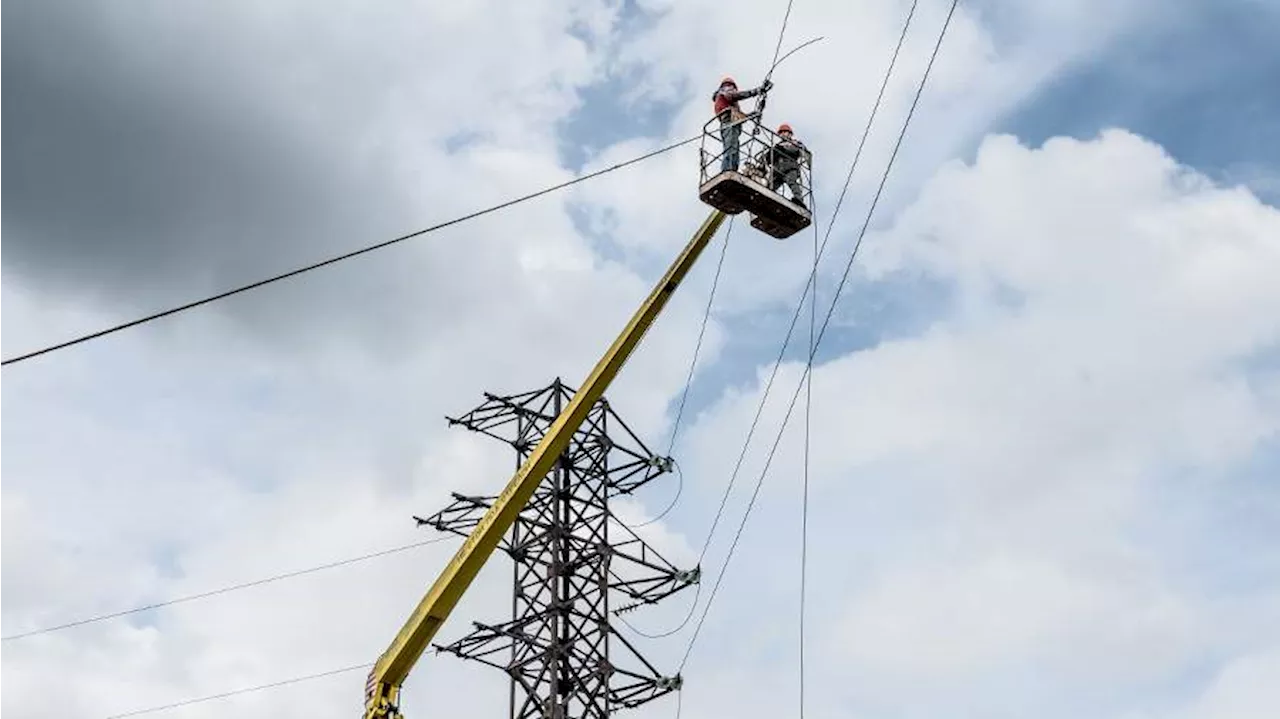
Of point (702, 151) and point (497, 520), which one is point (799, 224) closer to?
point (702, 151)

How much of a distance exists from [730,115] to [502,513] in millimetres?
10195

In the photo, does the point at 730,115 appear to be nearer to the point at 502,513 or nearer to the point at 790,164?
the point at 790,164

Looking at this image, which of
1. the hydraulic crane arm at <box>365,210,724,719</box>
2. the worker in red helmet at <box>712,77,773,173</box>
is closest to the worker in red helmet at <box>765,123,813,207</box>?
the worker in red helmet at <box>712,77,773,173</box>

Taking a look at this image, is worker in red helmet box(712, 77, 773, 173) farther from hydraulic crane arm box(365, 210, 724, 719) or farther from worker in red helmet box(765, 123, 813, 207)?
hydraulic crane arm box(365, 210, 724, 719)

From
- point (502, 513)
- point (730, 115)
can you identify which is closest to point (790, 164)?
point (730, 115)

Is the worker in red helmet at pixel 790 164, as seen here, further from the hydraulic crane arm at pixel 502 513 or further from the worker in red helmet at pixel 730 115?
the hydraulic crane arm at pixel 502 513

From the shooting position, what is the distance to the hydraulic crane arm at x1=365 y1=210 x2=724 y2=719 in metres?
26.9

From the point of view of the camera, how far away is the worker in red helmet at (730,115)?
22.3 metres

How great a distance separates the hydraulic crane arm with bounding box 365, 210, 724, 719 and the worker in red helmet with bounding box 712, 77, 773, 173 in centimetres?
534

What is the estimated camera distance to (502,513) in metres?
28.0

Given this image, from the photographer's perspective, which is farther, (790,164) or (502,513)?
(502,513)

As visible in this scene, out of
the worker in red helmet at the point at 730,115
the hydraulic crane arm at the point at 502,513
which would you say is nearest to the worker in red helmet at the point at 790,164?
the worker in red helmet at the point at 730,115

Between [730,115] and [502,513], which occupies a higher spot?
[730,115]

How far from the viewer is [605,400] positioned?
3294cm
